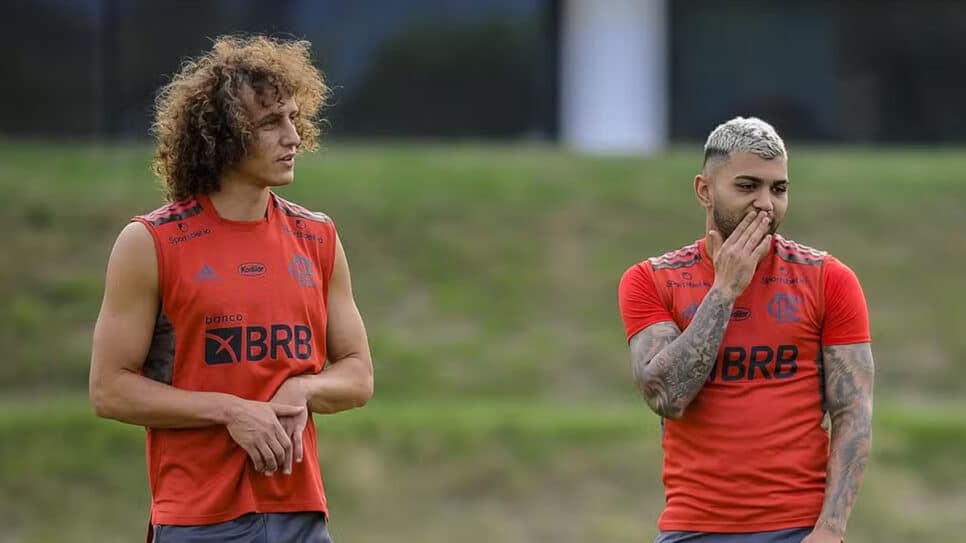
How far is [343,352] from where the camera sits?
4121mm

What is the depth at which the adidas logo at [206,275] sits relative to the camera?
3.81 m

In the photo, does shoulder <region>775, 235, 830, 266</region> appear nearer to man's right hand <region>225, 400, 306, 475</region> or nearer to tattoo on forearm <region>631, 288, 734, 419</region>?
tattoo on forearm <region>631, 288, 734, 419</region>

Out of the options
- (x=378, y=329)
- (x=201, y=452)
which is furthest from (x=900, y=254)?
(x=201, y=452)

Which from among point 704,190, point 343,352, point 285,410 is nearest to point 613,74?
point 704,190

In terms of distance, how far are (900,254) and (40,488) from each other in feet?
23.8

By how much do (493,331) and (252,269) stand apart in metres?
7.48

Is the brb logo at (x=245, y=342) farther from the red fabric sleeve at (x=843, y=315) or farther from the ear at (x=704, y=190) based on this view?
the red fabric sleeve at (x=843, y=315)

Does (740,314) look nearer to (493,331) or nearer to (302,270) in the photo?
(302,270)

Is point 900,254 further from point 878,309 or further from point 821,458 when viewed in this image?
point 821,458

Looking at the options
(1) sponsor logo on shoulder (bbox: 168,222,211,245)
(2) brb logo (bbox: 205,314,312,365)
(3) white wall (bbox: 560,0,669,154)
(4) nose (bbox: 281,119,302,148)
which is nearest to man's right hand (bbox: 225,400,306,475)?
Result: (2) brb logo (bbox: 205,314,312,365)

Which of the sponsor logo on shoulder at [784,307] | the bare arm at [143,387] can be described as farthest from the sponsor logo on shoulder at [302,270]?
the sponsor logo on shoulder at [784,307]

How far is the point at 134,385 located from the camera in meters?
3.79

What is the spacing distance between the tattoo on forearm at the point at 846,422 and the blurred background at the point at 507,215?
5.22m

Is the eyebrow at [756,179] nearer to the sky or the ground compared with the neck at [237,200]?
nearer to the sky
